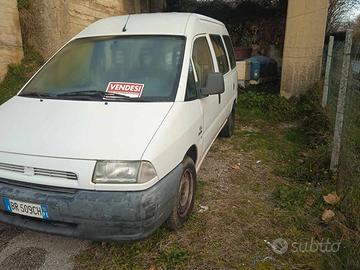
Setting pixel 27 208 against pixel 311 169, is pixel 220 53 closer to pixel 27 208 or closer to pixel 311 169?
pixel 311 169

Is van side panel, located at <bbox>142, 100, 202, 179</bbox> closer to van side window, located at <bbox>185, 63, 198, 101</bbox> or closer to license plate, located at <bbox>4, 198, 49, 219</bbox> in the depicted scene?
van side window, located at <bbox>185, 63, 198, 101</bbox>

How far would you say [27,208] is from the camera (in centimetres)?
237

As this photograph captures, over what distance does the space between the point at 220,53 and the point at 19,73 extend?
444 cm

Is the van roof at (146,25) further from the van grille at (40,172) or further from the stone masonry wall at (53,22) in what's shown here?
the stone masonry wall at (53,22)

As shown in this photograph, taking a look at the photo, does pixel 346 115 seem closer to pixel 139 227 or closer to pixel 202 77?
pixel 202 77

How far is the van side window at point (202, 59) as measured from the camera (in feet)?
11.6

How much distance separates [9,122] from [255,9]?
13531mm

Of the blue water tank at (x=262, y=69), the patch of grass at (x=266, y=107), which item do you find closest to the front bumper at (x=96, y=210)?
the patch of grass at (x=266, y=107)

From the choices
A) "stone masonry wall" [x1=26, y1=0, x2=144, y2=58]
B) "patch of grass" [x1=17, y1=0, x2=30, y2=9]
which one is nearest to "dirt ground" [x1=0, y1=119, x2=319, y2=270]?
"stone masonry wall" [x1=26, y1=0, x2=144, y2=58]

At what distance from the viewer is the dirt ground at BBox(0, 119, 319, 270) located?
265 centimetres

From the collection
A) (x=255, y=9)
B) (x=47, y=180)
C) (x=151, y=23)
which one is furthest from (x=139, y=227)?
(x=255, y=9)

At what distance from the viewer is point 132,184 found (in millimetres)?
2289

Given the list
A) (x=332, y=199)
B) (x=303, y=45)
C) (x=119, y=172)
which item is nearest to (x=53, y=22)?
(x=303, y=45)

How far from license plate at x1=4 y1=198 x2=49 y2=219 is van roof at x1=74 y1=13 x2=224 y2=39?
83.1 inches
